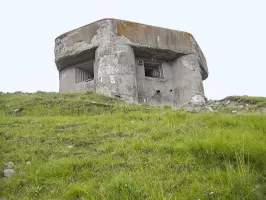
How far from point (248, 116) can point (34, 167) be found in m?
3.86

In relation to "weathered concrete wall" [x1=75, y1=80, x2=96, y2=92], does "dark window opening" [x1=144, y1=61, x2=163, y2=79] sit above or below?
above

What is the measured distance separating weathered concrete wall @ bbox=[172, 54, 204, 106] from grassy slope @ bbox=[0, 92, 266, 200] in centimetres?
566

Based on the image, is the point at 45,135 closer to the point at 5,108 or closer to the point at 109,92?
the point at 5,108

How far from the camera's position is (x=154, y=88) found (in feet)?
41.2

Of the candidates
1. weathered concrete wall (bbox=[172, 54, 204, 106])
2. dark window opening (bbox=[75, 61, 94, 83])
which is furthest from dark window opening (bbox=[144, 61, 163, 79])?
dark window opening (bbox=[75, 61, 94, 83])

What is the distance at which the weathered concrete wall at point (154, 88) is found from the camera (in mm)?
12327

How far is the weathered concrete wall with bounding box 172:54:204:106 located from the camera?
12641 millimetres

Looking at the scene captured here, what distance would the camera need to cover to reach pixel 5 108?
8898 mm

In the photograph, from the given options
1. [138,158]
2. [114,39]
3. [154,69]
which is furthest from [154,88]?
[138,158]

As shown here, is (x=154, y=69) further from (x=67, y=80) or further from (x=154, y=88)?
(x=67, y=80)

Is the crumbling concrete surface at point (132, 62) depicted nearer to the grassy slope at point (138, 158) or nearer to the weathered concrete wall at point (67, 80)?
the weathered concrete wall at point (67, 80)

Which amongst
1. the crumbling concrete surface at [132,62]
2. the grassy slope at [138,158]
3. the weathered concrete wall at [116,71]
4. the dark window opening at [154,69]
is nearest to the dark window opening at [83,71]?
the crumbling concrete surface at [132,62]

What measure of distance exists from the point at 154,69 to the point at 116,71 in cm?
273

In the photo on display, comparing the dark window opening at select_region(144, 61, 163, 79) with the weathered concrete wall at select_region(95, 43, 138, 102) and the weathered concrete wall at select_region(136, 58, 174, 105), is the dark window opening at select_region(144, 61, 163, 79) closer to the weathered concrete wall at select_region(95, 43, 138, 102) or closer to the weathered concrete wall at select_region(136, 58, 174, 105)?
the weathered concrete wall at select_region(136, 58, 174, 105)
